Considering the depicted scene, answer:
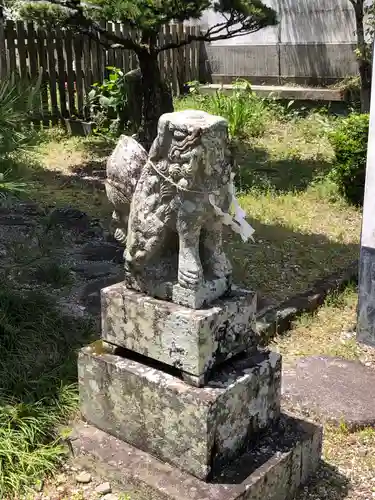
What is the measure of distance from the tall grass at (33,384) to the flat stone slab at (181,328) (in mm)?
564

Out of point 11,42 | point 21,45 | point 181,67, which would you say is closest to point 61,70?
point 21,45

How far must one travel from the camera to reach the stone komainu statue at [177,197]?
7.32ft

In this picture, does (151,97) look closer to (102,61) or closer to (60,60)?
(60,60)

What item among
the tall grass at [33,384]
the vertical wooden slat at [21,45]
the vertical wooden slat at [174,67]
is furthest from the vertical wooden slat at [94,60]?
the tall grass at [33,384]

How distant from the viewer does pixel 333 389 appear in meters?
3.46

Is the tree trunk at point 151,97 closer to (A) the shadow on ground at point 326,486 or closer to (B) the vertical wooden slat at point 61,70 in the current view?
(B) the vertical wooden slat at point 61,70

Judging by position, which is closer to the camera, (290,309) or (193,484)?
(193,484)

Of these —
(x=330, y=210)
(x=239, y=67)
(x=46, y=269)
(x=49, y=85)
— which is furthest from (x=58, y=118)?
(x=46, y=269)

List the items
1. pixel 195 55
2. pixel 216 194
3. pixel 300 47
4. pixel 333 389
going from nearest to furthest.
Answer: pixel 216 194
pixel 333 389
pixel 300 47
pixel 195 55

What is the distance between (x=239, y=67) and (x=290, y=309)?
8040 mm

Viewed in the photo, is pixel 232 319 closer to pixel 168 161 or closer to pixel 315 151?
pixel 168 161

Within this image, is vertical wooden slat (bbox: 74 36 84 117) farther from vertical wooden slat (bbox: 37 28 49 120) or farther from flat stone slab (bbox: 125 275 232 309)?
flat stone slab (bbox: 125 275 232 309)

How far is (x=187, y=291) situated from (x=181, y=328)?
0.47ft

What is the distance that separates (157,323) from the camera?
2455 millimetres
